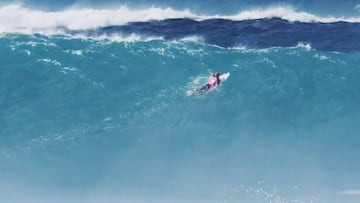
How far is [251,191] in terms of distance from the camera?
1184cm

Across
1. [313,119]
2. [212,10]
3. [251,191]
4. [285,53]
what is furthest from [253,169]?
[212,10]

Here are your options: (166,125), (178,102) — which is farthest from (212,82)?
(166,125)

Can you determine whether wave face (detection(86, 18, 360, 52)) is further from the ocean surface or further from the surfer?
the surfer

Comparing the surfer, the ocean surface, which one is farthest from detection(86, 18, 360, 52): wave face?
the surfer

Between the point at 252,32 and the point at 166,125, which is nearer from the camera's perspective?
the point at 166,125

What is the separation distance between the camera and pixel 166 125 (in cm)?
1212

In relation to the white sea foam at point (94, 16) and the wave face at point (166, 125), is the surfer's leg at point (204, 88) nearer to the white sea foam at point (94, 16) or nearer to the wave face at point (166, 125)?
the wave face at point (166, 125)

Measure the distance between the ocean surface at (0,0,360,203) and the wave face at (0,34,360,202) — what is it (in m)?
0.02

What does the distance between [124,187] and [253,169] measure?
2711 mm

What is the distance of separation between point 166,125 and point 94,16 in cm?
285

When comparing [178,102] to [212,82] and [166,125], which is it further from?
[212,82]

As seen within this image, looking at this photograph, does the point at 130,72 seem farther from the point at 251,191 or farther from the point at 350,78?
the point at 350,78

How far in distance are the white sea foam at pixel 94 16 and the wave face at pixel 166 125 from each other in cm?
29

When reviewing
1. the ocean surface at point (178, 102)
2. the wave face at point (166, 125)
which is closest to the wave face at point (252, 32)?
the ocean surface at point (178, 102)
